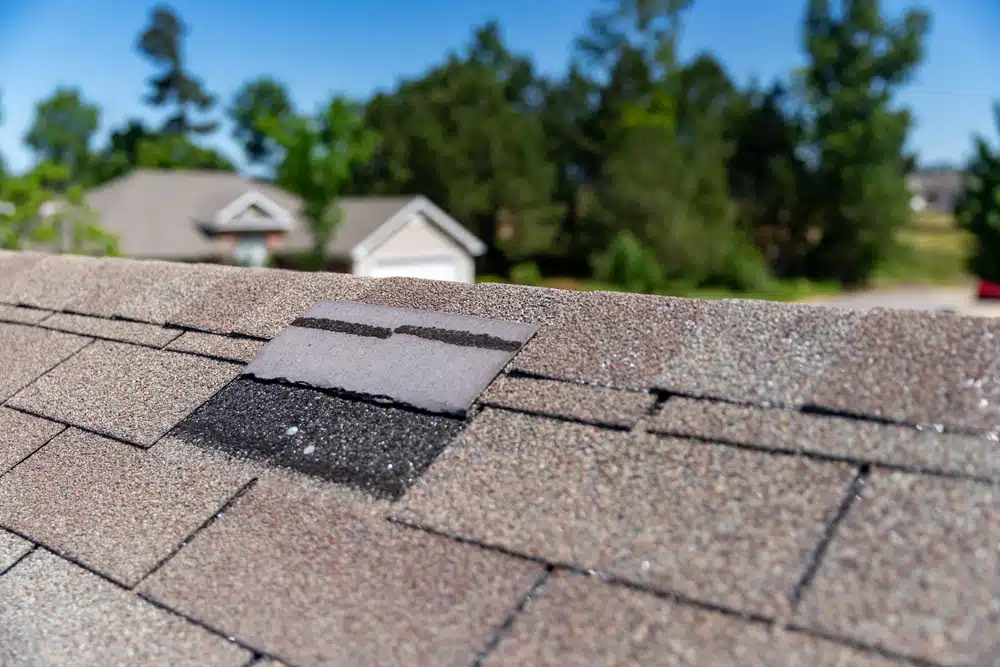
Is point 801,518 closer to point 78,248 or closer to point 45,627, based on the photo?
point 45,627

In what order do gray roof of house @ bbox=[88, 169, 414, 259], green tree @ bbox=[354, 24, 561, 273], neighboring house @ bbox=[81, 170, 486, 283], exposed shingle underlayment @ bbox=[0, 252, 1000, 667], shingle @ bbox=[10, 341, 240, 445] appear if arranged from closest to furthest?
1. exposed shingle underlayment @ bbox=[0, 252, 1000, 667]
2. shingle @ bbox=[10, 341, 240, 445]
3. gray roof of house @ bbox=[88, 169, 414, 259]
4. neighboring house @ bbox=[81, 170, 486, 283]
5. green tree @ bbox=[354, 24, 561, 273]

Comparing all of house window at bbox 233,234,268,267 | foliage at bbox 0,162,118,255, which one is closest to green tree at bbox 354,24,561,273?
house window at bbox 233,234,268,267

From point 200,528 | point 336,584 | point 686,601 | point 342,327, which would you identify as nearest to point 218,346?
point 342,327

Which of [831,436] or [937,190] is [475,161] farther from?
[937,190]

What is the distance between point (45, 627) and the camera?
1391mm

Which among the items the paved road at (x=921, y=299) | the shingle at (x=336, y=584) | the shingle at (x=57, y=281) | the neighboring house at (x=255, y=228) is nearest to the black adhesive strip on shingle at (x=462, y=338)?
the shingle at (x=336, y=584)

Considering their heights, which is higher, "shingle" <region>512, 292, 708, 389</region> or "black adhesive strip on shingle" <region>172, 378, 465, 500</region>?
"shingle" <region>512, 292, 708, 389</region>

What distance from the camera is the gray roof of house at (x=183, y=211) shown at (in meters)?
23.2

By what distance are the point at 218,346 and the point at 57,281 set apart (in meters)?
1.30

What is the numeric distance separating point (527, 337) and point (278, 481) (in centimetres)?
63

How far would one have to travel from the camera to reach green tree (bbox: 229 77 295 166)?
202ft

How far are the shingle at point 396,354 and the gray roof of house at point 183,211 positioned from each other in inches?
858

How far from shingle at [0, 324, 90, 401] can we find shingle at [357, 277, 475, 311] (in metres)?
0.95

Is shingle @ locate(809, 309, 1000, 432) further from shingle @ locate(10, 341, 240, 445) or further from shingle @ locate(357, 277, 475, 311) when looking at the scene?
shingle @ locate(10, 341, 240, 445)
